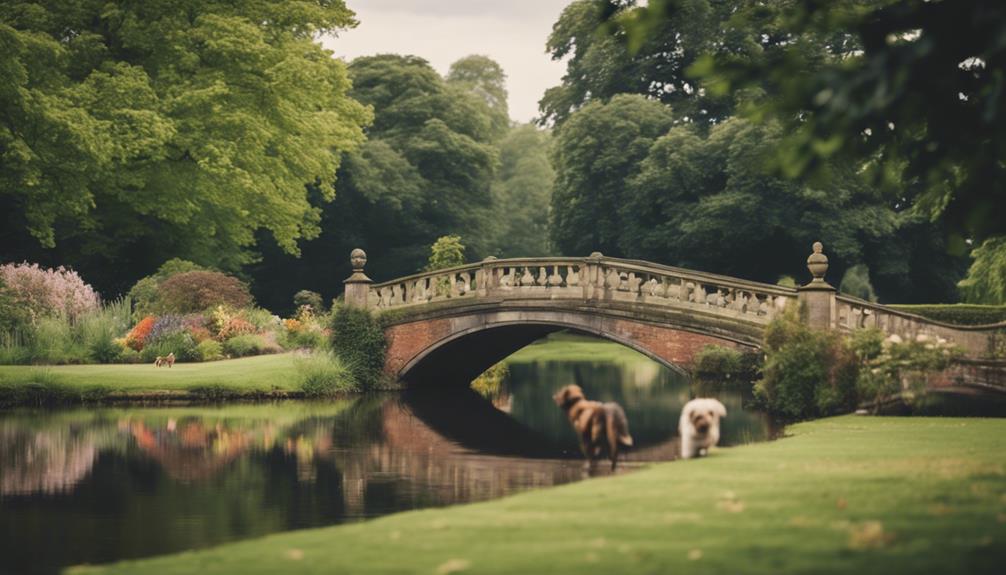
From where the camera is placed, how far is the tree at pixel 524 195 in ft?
210

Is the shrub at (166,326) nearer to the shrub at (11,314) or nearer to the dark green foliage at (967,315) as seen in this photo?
the shrub at (11,314)

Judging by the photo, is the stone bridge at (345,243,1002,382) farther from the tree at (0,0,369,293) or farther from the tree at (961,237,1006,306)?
the tree at (0,0,369,293)

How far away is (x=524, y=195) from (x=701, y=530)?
59.0m

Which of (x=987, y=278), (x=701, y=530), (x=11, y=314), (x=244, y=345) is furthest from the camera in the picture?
(x=987, y=278)

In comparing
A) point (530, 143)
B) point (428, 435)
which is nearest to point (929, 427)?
point (428, 435)

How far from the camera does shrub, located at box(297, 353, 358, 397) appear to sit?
82.0 feet

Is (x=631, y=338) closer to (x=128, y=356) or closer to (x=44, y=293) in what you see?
(x=128, y=356)

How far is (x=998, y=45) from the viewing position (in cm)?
570

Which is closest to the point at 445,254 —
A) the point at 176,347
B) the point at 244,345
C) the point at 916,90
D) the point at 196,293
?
the point at 244,345

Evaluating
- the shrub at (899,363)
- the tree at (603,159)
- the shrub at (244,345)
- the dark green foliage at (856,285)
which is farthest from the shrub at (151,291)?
the dark green foliage at (856,285)

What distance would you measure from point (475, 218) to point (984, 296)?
23967 millimetres

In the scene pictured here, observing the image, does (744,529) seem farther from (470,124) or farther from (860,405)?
(470,124)

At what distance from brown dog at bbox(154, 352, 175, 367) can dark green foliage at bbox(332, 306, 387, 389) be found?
139 inches

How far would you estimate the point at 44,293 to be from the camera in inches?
1052
